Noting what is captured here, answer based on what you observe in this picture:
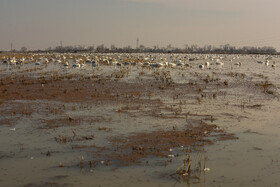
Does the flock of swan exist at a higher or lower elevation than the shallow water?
higher

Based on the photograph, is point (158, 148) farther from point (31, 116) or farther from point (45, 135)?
point (31, 116)

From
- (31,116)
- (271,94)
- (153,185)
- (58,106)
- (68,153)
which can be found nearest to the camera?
(153,185)

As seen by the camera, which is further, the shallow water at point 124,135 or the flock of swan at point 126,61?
the flock of swan at point 126,61

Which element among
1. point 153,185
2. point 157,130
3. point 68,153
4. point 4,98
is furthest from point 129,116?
point 4,98

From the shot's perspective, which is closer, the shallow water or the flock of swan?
the shallow water

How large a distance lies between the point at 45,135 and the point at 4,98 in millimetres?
6828

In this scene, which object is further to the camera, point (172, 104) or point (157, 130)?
point (172, 104)

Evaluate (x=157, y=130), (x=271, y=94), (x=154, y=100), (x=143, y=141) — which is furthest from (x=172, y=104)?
(x=271, y=94)

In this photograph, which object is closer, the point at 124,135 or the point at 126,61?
the point at 124,135

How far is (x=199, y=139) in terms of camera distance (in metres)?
8.06

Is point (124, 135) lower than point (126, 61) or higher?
lower

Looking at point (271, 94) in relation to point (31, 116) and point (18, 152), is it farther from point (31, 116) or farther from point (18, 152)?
point (18, 152)

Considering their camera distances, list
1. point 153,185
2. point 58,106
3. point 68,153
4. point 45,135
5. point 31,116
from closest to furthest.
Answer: point 153,185
point 68,153
point 45,135
point 31,116
point 58,106

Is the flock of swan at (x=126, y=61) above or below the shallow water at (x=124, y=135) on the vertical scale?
above
